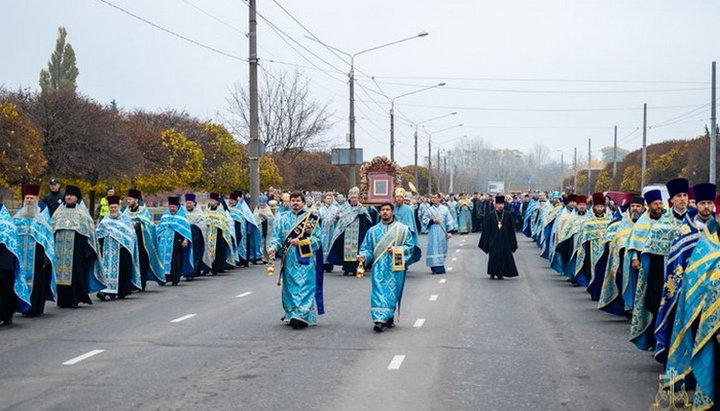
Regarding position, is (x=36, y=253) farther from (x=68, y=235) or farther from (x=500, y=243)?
(x=500, y=243)

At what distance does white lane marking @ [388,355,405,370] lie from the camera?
35.9ft

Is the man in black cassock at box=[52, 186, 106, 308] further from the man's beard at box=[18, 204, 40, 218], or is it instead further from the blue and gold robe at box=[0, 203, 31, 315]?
the blue and gold robe at box=[0, 203, 31, 315]

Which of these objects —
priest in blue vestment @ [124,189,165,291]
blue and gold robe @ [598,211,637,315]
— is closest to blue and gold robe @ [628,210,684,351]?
blue and gold robe @ [598,211,637,315]

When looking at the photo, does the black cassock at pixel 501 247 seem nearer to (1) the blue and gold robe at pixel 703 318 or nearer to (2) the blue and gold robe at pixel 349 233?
(2) the blue and gold robe at pixel 349 233

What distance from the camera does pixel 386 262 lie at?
46.5 feet

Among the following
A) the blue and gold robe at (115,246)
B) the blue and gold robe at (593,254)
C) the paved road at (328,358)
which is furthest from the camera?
the blue and gold robe at (115,246)

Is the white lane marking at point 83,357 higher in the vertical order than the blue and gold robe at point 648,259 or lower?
lower

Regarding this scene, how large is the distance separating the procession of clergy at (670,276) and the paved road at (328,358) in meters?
0.46

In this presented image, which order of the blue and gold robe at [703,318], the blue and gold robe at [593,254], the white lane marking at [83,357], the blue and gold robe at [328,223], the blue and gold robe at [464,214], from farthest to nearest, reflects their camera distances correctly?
the blue and gold robe at [464,214], the blue and gold robe at [328,223], the blue and gold robe at [593,254], the white lane marking at [83,357], the blue and gold robe at [703,318]

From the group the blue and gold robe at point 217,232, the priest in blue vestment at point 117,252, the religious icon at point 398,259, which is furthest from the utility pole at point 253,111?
the religious icon at point 398,259

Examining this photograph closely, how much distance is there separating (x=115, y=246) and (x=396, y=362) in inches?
342

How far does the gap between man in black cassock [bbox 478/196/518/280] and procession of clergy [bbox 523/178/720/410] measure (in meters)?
3.81

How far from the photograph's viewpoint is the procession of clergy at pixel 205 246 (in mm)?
14219

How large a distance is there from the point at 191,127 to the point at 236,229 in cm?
3918
